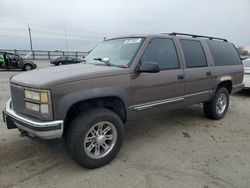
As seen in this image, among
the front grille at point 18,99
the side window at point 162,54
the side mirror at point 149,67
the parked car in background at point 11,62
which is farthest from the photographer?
the parked car in background at point 11,62

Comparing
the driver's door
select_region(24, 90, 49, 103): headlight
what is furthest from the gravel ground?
the driver's door

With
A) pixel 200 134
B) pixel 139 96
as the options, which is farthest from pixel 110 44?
pixel 200 134

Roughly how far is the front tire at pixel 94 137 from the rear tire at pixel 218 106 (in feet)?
9.44

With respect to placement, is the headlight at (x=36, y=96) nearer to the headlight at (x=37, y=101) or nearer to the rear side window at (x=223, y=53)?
the headlight at (x=37, y=101)

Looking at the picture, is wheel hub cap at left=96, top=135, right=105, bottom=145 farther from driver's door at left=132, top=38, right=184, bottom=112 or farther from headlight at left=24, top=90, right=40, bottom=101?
headlight at left=24, top=90, right=40, bottom=101

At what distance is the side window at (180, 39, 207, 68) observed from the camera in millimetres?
4713

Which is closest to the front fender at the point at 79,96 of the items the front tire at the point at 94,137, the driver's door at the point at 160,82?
the front tire at the point at 94,137

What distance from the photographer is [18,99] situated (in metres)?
3.33

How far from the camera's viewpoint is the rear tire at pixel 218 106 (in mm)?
5602

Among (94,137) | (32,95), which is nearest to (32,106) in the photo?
(32,95)

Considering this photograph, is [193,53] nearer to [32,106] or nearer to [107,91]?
[107,91]

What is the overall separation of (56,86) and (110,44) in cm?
195

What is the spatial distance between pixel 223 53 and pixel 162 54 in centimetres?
236

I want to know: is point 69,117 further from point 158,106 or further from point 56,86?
point 158,106
